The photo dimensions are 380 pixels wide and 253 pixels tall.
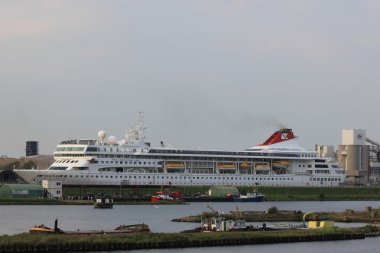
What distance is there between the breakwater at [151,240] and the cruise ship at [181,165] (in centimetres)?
5273

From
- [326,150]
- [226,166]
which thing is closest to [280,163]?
[226,166]

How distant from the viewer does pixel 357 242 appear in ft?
171

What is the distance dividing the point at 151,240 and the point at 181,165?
2627 inches

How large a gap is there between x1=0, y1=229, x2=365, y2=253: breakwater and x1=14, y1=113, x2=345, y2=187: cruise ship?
5273cm

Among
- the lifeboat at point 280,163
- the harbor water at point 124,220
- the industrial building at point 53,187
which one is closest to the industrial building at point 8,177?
the industrial building at point 53,187

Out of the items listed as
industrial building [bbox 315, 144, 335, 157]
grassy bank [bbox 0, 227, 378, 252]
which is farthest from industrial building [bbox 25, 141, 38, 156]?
grassy bank [bbox 0, 227, 378, 252]

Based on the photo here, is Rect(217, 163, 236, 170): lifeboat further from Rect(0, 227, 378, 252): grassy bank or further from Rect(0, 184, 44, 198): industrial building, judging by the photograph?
Rect(0, 227, 378, 252): grassy bank

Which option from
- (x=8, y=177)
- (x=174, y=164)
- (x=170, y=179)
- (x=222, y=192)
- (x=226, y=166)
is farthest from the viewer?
(x=226, y=166)

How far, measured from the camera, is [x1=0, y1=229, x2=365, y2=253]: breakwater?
138ft

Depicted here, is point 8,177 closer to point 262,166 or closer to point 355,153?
point 262,166

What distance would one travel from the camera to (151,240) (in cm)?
4509

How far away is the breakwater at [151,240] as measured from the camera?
138 ft

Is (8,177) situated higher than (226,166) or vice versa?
(226,166)

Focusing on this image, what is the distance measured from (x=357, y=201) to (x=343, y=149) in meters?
36.2
